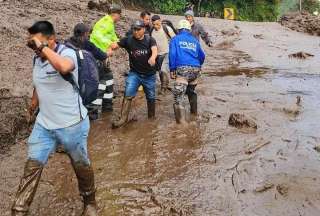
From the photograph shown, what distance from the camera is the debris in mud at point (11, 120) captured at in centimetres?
800

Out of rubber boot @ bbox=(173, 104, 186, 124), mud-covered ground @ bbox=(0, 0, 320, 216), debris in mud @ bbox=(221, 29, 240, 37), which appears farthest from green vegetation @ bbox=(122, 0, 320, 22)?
rubber boot @ bbox=(173, 104, 186, 124)

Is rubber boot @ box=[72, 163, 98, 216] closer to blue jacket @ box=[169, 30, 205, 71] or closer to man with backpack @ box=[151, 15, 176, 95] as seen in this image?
blue jacket @ box=[169, 30, 205, 71]

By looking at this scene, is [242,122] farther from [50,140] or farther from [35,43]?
[35,43]

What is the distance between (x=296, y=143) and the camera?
8.09m

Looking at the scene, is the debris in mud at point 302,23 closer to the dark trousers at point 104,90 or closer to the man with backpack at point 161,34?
the man with backpack at point 161,34

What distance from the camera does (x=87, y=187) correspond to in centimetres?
542

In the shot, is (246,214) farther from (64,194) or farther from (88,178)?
(64,194)

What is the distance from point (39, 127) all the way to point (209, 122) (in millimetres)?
4662

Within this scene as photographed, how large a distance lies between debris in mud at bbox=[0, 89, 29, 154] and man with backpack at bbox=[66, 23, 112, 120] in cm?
119

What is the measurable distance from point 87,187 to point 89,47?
3.58 metres

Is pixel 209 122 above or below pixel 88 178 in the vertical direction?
below

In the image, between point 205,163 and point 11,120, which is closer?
point 205,163

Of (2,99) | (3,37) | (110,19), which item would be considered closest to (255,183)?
(110,19)

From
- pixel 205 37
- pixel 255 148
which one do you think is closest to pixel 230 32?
pixel 205 37
